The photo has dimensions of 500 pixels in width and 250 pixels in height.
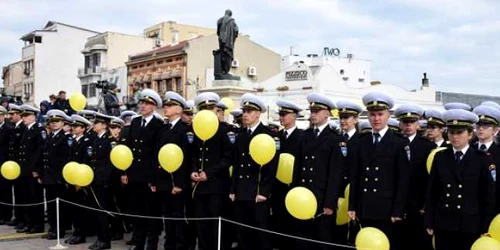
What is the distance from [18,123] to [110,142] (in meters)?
2.69

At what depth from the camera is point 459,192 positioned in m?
5.39

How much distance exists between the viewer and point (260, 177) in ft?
22.7

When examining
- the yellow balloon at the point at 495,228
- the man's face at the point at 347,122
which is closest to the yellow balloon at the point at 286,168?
the man's face at the point at 347,122

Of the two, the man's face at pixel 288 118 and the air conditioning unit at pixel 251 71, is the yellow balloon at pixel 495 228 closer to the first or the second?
the man's face at pixel 288 118

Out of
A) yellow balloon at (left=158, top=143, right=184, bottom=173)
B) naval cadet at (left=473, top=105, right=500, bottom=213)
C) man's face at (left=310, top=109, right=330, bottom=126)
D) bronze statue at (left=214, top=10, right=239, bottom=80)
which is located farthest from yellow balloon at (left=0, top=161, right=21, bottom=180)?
bronze statue at (left=214, top=10, right=239, bottom=80)

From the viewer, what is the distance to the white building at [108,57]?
185ft

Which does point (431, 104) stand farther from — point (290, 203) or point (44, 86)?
point (44, 86)

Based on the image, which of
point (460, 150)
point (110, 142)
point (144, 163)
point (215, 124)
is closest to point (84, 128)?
point (110, 142)

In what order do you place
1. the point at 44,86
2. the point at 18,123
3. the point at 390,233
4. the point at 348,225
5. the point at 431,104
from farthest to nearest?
the point at 44,86 → the point at 431,104 → the point at 18,123 → the point at 348,225 → the point at 390,233

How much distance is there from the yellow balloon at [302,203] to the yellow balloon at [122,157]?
2687 mm

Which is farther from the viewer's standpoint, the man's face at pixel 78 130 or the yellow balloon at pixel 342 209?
the man's face at pixel 78 130

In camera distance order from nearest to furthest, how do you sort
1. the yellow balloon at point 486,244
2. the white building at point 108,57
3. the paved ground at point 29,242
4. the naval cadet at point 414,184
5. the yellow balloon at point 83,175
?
the yellow balloon at point 486,244 < the naval cadet at point 414,184 < the yellow balloon at point 83,175 < the paved ground at point 29,242 < the white building at point 108,57

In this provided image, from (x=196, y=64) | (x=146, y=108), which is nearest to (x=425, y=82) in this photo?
(x=196, y=64)

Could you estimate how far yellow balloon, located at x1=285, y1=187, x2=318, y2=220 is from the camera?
20.2ft
